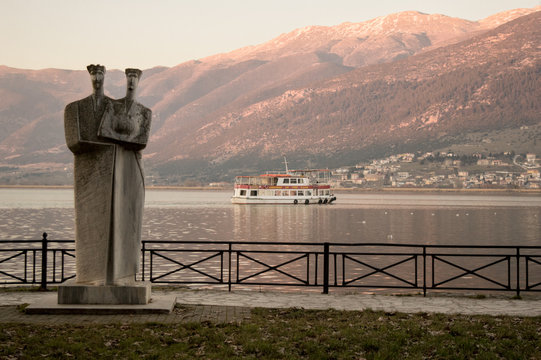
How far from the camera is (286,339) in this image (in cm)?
844

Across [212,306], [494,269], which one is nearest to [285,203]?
[494,269]

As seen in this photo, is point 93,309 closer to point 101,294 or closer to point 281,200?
point 101,294

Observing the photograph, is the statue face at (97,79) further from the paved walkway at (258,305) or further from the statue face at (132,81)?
the paved walkway at (258,305)

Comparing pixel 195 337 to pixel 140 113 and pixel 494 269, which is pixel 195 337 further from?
pixel 494 269

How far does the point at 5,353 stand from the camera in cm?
733

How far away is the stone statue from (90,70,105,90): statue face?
16 mm

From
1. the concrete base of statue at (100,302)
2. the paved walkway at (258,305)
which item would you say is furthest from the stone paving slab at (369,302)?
the concrete base of statue at (100,302)

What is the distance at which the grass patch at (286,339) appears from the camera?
7.67 metres

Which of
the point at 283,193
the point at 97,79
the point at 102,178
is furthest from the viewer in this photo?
the point at 283,193

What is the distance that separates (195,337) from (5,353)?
2309 mm

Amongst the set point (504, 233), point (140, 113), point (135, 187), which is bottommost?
point (504, 233)

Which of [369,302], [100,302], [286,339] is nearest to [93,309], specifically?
[100,302]

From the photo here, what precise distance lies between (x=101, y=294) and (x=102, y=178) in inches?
72.6

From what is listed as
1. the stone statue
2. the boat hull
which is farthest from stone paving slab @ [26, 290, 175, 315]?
the boat hull
